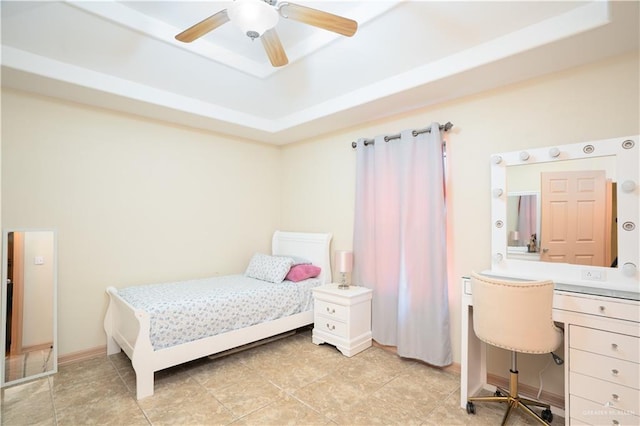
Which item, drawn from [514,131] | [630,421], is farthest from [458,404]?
[514,131]

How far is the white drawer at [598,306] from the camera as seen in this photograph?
1639mm

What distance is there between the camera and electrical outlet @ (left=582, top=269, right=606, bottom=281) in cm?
204

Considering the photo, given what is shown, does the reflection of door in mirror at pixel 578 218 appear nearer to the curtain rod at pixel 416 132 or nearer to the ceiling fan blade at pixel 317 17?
the curtain rod at pixel 416 132

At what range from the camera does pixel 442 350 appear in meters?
2.71

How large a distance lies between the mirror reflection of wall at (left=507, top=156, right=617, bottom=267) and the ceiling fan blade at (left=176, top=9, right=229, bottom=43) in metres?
2.28

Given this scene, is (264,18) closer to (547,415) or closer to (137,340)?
(137,340)

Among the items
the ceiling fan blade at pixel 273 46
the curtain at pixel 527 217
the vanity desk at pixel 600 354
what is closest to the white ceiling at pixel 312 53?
the ceiling fan blade at pixel 273 46

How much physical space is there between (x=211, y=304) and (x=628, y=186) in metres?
3.16

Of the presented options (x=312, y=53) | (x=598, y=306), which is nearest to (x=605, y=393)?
(x=598, y=306)

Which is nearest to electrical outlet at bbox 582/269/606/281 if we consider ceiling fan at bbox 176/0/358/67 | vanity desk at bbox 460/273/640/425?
vanity desk at bbox 460/273/640/425

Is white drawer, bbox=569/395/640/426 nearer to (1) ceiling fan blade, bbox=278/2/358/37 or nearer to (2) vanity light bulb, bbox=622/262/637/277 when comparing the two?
(2) vanity light bulb, bbox=622/262/637/277

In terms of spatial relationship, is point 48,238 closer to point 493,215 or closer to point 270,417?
point 270,417

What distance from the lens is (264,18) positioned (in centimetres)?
160

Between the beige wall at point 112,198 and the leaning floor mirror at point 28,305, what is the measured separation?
121 mm
